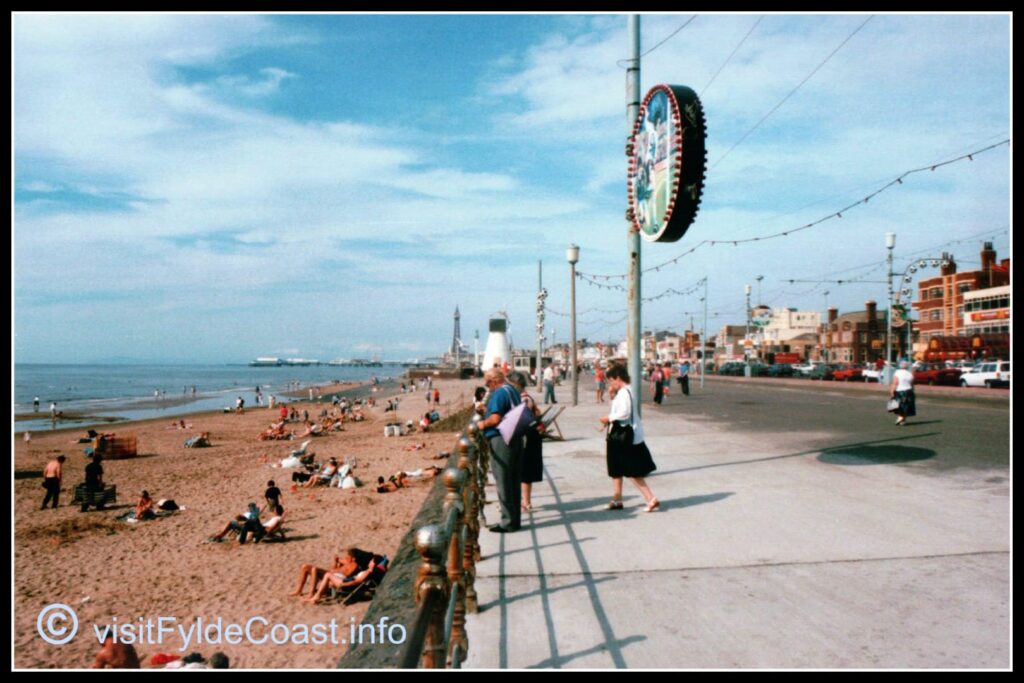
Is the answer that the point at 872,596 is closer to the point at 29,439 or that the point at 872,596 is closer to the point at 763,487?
the point at 763,487

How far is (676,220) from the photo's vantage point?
7527 mm

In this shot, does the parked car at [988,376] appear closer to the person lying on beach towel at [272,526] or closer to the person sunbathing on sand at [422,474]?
the person sunbathing on sand at [422,474]

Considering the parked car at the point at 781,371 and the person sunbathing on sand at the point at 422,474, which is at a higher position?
the parked car at the point at 781,371

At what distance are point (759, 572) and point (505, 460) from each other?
8.26 ft

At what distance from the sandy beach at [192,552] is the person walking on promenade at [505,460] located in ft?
9.05

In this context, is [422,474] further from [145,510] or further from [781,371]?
[781,371]

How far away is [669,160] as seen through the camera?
24.1 feet

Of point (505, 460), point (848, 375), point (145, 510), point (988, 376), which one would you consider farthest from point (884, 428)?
point (848, 375)

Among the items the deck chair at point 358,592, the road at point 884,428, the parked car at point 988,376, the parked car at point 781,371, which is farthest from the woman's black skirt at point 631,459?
the parked car at point 781,371

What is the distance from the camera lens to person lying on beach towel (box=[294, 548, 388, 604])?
9.09m

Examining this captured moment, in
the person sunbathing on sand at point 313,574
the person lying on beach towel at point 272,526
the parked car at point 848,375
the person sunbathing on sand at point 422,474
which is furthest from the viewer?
the parked car at point 848,375

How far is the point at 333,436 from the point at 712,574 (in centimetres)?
2878

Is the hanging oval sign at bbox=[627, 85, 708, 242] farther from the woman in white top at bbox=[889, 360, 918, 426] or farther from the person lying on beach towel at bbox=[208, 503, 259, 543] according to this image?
the woman in white top at bbox=[889, 360, 918, 426]

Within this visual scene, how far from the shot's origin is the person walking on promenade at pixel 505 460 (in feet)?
21.0
